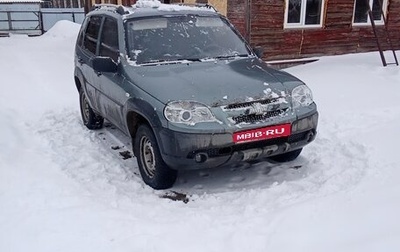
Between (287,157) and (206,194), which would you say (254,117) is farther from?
(287,157)

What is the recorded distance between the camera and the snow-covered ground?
320 cm

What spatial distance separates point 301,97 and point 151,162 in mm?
1715

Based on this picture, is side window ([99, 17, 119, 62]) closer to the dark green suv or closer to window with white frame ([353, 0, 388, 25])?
the dark green suv

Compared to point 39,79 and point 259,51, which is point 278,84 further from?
point 39,79

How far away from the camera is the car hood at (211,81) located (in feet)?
13.4

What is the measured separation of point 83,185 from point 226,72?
1920 mm

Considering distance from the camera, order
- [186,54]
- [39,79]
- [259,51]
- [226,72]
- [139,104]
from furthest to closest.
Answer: [39,79] < [259,51] < [186,54] < [226,72] < [139,104]

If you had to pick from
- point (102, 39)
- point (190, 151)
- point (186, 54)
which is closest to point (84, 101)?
point (102, 39)

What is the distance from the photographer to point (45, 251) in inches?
123

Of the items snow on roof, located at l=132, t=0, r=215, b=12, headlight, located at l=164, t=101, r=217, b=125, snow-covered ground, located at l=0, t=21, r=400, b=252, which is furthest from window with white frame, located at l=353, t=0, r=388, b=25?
headlight, located at l=164, t=101, r=217, b=125

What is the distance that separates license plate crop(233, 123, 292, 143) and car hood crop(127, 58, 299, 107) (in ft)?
1.01

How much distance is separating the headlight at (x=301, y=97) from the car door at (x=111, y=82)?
1.81 meters

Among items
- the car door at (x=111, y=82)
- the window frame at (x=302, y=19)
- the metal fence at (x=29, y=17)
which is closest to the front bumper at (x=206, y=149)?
the car door at (x=111, y=82)

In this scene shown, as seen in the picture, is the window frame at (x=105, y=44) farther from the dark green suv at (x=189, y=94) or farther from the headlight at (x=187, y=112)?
the headlight at (x=187, y=112)
